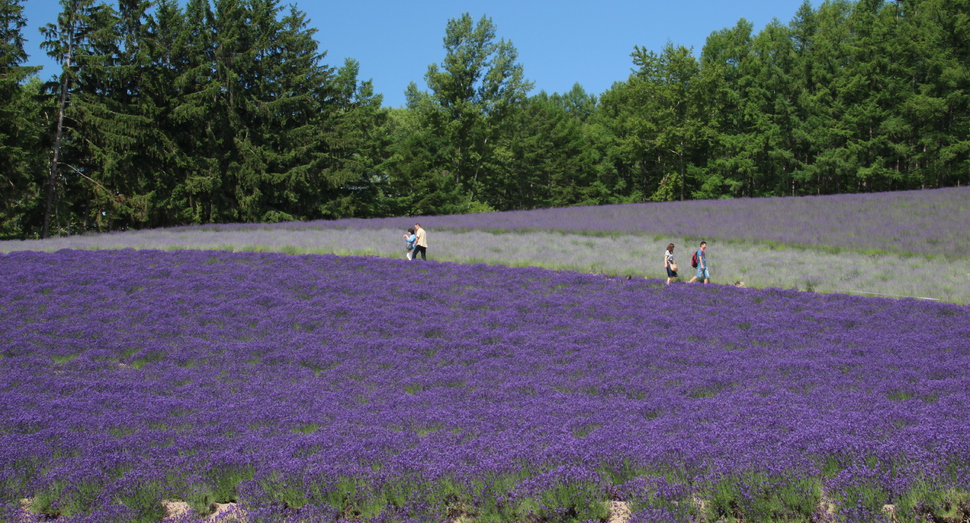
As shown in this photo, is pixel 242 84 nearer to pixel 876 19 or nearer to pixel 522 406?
pixel 522 406


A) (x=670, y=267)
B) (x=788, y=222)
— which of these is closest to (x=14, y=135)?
(x=670, y=267)

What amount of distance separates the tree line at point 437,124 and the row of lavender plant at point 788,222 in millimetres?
12988

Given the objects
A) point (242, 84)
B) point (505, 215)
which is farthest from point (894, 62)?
point (242, 84)

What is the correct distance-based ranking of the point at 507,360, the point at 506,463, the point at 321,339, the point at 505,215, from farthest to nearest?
the point at 505,215
the point at 321,339
the point at 507,360
the point at 506,463

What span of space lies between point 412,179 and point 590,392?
5196 cm

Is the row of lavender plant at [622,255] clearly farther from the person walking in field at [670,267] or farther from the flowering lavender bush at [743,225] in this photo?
the person walking in field at [670,267]

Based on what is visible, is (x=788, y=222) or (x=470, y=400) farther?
(x=788, y=222)

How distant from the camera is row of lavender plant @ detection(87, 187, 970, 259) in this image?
26625mm

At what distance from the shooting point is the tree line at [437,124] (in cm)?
4138

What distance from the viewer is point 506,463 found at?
6.47 metres

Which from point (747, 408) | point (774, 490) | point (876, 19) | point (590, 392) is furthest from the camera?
point (876, 19)

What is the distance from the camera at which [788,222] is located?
3275 cm

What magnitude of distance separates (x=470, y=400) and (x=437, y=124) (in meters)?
55.8

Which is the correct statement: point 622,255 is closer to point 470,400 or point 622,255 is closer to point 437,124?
point 470,400
